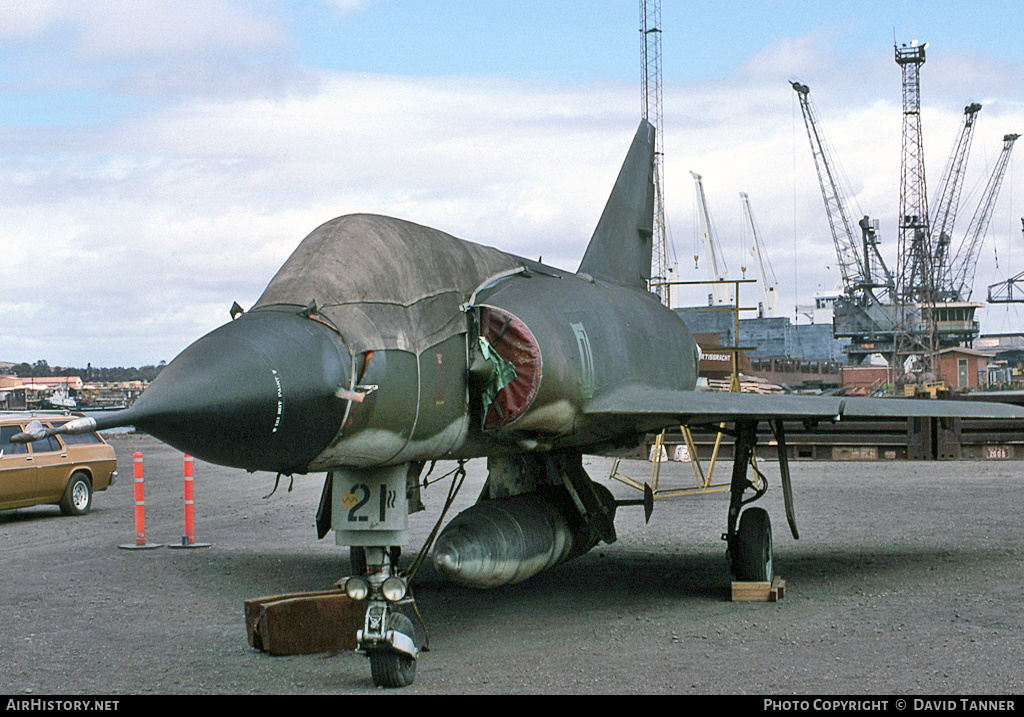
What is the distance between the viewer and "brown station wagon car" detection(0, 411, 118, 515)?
673 inches

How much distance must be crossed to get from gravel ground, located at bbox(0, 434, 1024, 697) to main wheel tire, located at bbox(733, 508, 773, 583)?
1.08ft

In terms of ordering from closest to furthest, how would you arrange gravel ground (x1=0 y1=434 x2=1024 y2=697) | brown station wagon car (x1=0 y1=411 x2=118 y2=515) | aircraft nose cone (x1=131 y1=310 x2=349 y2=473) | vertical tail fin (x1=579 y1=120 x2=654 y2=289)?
aircraft nose cone (x1=131 y1=310 x2=349 y2=473), gravel ground (x1=0 y1=434 x2=1024 y2=697), vertical tail fin (x1=579 y1=120 x2=654 y2=289), brown station wagon car (x1=0 y1=411 x2=118 y2=515)

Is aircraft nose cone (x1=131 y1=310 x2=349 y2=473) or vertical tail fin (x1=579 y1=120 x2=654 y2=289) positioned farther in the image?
vertical tail fin (x1=579 y1=120 x2=654 y2=289)

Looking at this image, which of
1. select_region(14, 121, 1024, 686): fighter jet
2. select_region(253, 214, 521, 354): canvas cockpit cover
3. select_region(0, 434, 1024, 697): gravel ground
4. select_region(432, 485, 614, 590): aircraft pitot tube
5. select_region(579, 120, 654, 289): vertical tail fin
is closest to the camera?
select_region(14, 121, 1024, 686): fighter jet

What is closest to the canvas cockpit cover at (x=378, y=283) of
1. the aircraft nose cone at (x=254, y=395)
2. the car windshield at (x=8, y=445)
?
the aircraft nose cone at (x=254, y=395)

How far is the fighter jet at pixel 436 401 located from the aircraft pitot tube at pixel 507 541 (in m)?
0.02

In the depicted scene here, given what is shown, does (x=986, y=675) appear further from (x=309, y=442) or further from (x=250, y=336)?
(x=250, y=336)

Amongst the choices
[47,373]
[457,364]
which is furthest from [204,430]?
[47,373]

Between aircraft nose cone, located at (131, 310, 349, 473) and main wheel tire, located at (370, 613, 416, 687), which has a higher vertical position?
aircraft nose cone, located at (131, 310, 349, 473)

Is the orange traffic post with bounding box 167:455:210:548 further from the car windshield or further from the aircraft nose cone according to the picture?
the aircraft nose cone

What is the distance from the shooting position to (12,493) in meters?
17.1

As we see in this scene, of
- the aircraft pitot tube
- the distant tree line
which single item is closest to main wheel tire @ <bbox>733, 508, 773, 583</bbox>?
the aircraft pitot tube

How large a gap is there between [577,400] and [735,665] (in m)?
2.59

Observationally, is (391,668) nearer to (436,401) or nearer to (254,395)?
(436,401)
